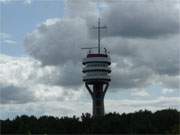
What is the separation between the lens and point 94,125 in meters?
192

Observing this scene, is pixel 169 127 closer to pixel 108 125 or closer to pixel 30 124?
pixel 108 125

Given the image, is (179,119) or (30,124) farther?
(30,124)

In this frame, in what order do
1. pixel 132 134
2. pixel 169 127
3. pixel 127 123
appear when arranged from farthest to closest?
1. pixel 127 123
2. pixel 169 127
3. pixel 132 134

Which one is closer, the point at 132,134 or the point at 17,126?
the point at 132,134

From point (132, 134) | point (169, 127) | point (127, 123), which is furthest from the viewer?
point (127, 123)

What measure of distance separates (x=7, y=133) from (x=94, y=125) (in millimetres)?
28951

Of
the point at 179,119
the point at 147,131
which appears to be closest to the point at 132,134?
the point at 147,131

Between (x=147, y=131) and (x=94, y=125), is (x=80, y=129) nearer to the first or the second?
(x=94, y=125)

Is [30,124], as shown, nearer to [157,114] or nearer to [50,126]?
[50,126]

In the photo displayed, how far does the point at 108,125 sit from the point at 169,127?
21.9m

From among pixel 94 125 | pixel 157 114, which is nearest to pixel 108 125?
pixel 94 125

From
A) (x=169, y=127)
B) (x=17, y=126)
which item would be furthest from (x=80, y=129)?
(x=169, y=127)

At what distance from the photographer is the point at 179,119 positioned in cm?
18000

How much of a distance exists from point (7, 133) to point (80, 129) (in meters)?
27.8
